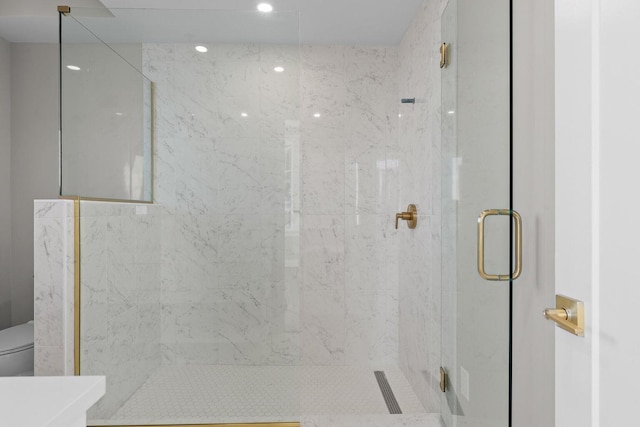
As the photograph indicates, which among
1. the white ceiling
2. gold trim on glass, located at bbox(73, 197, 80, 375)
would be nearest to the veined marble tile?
the white ceiling

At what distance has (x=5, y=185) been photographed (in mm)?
2854

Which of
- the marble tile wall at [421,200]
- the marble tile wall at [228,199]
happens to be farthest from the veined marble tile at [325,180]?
the marble tile wall at [228,199]

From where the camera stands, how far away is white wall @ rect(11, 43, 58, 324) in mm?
2879

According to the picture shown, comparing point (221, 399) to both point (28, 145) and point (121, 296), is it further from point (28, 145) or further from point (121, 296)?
point (28, 145)

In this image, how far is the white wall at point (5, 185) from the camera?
283 cm

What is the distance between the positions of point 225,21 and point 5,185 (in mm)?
2124
